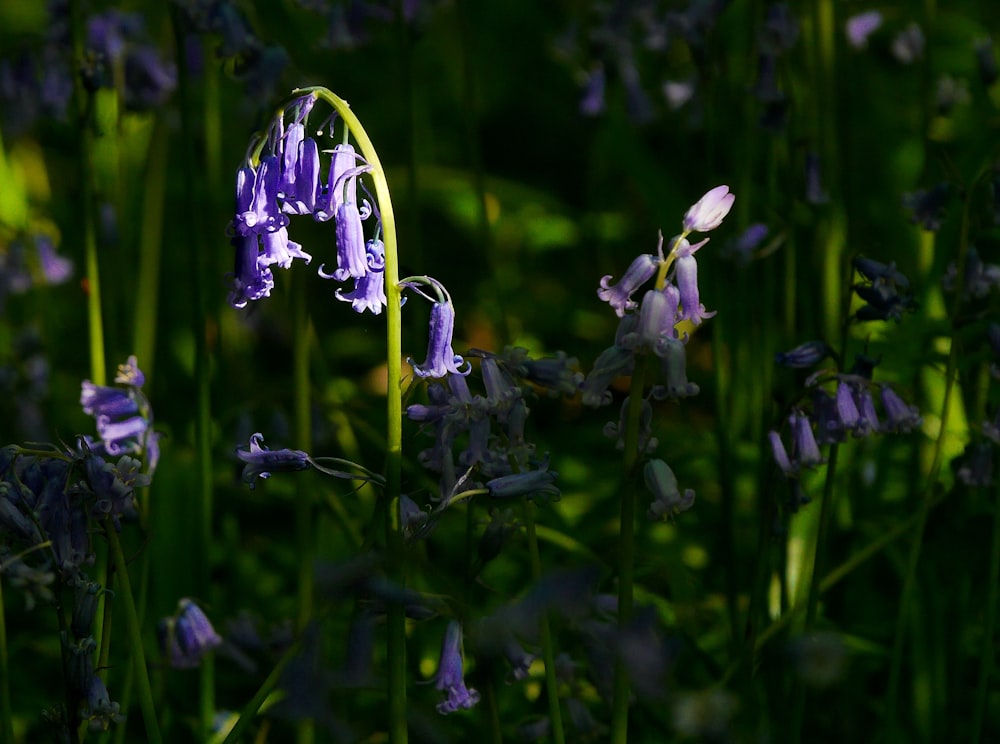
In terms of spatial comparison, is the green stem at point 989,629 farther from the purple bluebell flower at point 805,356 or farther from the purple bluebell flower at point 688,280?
the purple bluebell flower at point 688,280

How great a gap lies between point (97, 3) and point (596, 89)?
277 centimetres

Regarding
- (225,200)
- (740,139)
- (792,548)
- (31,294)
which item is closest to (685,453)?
(792,548)

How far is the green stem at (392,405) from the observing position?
62.7 inches

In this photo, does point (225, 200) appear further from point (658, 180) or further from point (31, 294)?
point (658, 180)

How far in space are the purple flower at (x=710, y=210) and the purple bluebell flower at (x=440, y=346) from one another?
0.39 meters

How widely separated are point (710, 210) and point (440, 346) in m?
0.46

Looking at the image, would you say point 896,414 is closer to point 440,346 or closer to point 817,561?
point 817,561

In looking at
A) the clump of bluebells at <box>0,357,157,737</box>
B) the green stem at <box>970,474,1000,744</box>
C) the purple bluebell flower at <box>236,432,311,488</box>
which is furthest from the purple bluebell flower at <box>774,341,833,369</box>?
the clump of bluebells at <box>0,357,157,737</box>

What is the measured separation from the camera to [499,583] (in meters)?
3.12

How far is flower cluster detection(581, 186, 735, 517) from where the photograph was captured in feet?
5.12

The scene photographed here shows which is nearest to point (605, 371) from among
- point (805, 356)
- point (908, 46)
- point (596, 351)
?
point (805, 356)

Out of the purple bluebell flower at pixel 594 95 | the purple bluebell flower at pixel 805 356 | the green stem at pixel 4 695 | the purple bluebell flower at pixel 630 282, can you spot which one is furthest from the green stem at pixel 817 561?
the purple bluebell flower at pixel 594 95

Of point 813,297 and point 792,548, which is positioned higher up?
point 813,297

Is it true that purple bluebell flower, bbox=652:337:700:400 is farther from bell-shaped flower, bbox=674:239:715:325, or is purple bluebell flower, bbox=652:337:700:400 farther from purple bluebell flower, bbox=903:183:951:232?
purple bluebell flower, bbox=903:183:951:232
